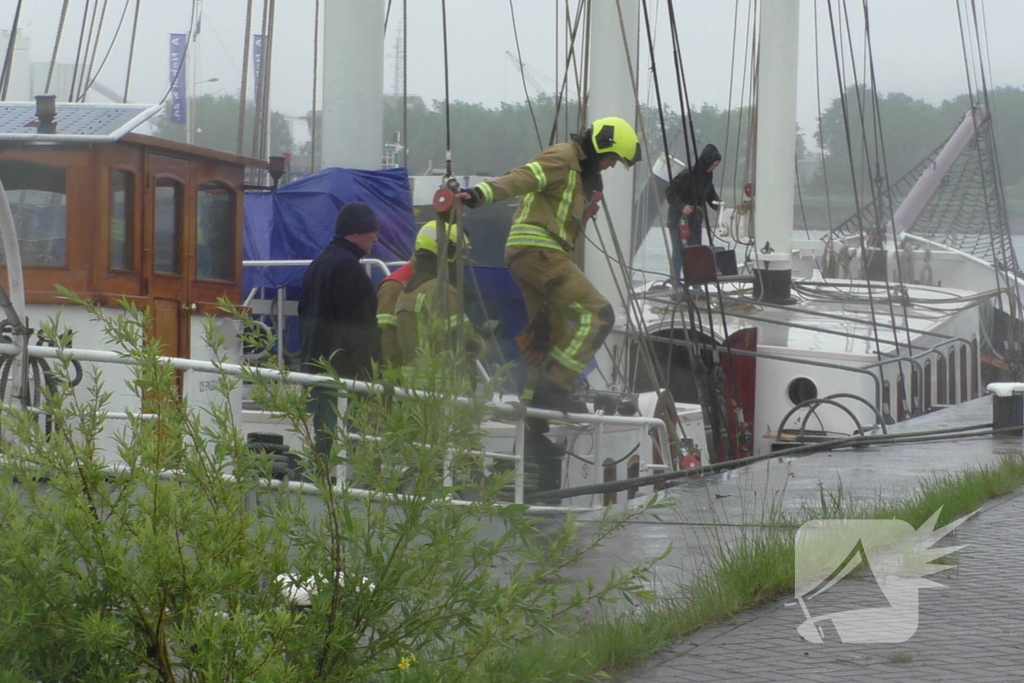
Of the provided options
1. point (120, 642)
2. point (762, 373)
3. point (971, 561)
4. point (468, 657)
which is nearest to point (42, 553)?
point (120, 642)

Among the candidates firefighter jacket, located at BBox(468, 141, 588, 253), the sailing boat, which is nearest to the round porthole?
the sailing boat

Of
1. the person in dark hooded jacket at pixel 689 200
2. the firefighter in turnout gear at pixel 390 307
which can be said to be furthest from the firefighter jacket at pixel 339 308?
the person in dark hooded jacket at pixel 689 200

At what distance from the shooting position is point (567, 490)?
7145 mm

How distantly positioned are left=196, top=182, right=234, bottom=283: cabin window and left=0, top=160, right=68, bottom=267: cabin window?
0.95 m

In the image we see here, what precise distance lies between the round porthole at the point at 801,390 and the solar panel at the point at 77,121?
323 inches

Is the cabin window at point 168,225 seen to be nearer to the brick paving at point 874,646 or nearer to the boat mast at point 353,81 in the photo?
the boat mast at point 353,81

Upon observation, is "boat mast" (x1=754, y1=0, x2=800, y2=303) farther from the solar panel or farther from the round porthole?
the solar panel

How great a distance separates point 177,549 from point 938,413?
9.74 m

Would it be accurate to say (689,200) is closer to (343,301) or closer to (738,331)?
(738,331)

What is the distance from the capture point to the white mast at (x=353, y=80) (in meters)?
11.2

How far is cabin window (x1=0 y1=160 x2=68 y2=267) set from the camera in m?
→ 7.92

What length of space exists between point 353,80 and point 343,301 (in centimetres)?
388

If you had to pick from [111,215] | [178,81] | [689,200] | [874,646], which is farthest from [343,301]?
[178,81]

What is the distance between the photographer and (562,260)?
7.71 meters
